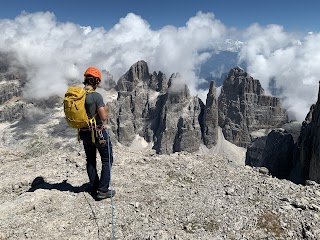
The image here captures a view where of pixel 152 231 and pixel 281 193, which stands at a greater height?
pixel 281 193

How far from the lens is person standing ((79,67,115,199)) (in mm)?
13727

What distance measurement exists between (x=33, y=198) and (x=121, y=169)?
5758mm

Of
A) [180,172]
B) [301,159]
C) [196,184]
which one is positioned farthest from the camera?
[301,159]

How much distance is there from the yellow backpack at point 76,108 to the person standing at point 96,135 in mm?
215

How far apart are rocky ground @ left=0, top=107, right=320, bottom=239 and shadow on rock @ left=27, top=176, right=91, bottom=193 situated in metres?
0.05

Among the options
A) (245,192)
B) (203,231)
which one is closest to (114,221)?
(203,231)

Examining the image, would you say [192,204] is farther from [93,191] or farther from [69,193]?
[69,193]

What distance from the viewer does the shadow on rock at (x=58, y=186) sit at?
1666cm

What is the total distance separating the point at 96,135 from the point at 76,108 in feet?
5.30

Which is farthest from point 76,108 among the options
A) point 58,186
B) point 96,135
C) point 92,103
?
point 58,186

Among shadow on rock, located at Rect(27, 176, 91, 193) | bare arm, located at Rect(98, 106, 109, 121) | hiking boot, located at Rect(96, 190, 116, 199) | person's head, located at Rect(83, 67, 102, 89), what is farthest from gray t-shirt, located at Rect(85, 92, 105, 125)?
shadow on rock, located at Rect(27, 176, 91, 193)

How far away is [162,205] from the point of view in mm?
14945

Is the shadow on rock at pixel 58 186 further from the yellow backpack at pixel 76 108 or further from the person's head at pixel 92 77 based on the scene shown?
the person's head at pixel 92 77

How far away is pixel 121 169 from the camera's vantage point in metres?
19.6
